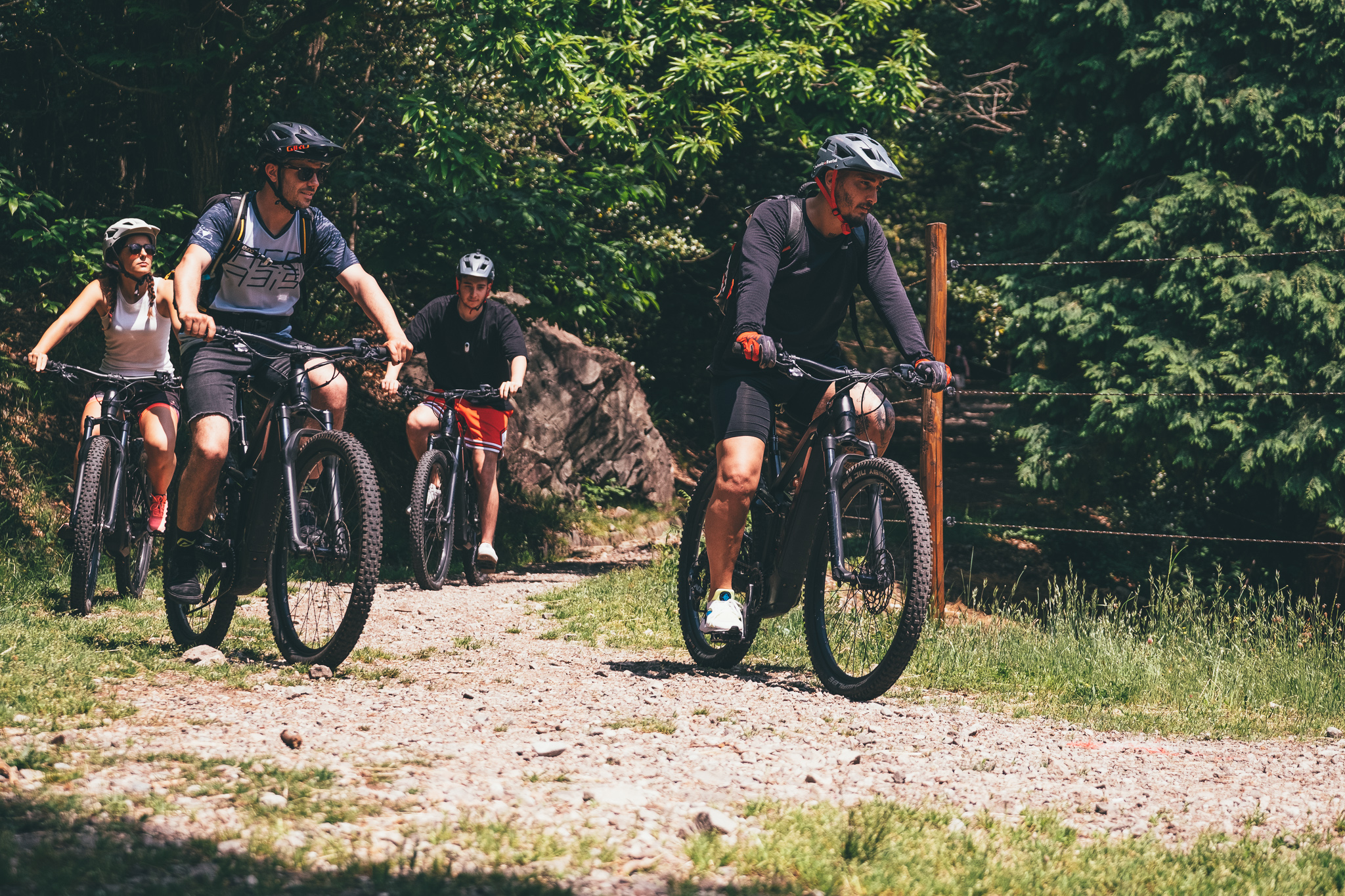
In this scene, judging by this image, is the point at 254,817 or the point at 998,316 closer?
the point at 254,817

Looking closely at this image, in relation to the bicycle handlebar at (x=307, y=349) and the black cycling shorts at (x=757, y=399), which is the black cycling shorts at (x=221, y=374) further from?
the black cycling shorts at (x=757, y=399)

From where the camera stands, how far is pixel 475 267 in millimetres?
8969

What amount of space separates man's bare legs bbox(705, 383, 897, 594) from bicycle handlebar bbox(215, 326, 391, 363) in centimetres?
147

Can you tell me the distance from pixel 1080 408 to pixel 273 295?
9429 mm

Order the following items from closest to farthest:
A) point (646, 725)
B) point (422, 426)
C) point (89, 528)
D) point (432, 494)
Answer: point (646, 725) < point (89, 528) < point (432, 494) < point (422, 426)

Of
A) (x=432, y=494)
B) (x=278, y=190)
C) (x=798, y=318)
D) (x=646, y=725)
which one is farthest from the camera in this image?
(x=432, y=494)

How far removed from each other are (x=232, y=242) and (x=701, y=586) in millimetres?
2533

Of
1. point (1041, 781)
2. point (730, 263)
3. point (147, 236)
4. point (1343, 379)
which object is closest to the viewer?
point (1041, 781)

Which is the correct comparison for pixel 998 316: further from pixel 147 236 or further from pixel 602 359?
pixel 147 236

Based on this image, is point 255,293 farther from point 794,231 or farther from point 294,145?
point 794,231

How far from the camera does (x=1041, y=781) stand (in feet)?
12.8

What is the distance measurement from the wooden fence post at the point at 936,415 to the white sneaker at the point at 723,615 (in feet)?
10.4

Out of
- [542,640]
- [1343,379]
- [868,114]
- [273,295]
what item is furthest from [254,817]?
[1343,379]

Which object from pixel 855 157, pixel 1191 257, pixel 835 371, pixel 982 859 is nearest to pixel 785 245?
pixel 855 157
